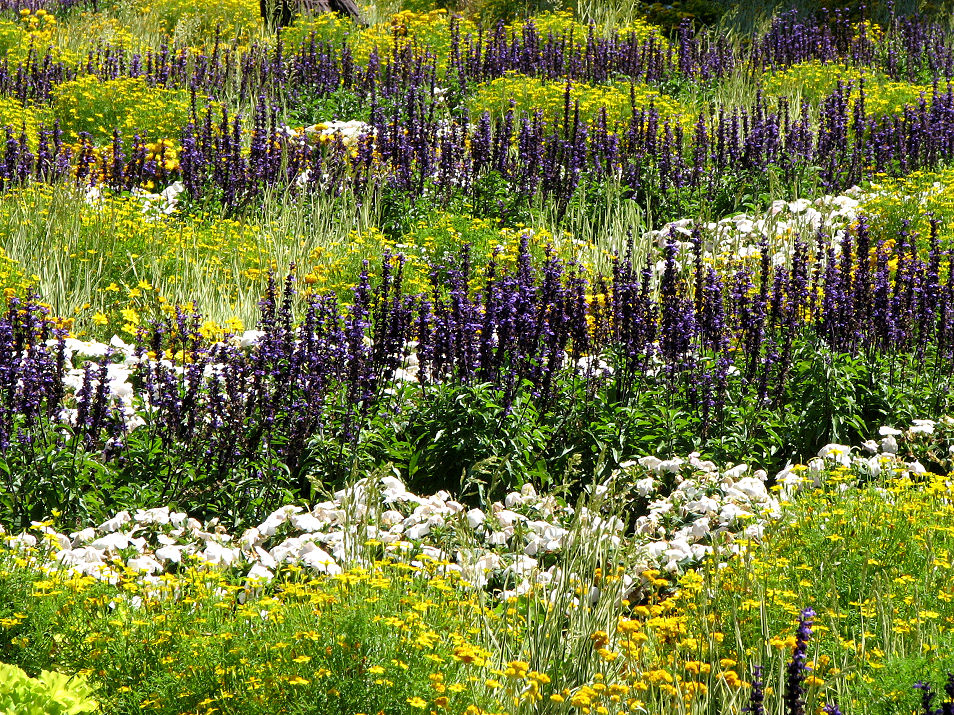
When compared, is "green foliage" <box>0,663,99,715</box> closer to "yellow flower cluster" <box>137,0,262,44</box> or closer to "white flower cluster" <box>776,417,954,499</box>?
"white flower cluster" <box>776,417,954,499</box>

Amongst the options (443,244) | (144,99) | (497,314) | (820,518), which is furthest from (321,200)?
(820,518)

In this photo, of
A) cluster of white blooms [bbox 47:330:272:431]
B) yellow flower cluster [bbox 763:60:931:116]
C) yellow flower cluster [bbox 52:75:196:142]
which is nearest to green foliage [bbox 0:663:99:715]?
cluster of white blooms [bbox 47:330:272:431]

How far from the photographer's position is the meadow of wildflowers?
337 cm

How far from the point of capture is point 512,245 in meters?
7.95

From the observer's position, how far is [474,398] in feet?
17.9

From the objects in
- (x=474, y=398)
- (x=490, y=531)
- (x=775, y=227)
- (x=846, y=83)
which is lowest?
(x=490, y=531)

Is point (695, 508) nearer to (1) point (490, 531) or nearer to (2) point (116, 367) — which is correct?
(1) point (490, 531)

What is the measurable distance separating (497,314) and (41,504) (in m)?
2.51

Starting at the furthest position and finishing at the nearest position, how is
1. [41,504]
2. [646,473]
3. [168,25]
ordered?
[168,25] → [646,473] → [41,504]

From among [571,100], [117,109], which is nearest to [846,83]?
[571,100]

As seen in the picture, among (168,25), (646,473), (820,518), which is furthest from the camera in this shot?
(168,25)

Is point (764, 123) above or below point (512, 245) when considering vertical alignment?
above

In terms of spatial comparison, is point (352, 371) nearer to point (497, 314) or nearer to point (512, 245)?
point (497, 314)

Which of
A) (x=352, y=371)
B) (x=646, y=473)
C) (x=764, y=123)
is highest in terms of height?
(x=764, y=123)
